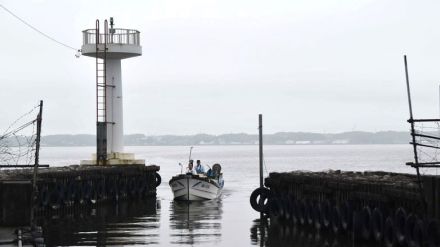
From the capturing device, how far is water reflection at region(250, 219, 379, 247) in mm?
26641

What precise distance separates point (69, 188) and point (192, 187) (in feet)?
27.8

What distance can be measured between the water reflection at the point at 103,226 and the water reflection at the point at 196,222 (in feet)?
2.78

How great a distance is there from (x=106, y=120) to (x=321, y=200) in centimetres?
2215

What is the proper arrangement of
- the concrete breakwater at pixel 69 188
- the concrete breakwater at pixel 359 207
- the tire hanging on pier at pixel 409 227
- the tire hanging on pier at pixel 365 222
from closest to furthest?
1. the concrete breakwater at pixel 359 207
2. the tire hanging on pier at pixel 409 227
3. the concrete breakwater at pixel 69 188
4. the tire hanging on pier at pixel 365 222

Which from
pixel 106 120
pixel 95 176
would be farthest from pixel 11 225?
pixel 106 120

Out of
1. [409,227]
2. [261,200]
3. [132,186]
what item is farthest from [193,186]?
[409,227]

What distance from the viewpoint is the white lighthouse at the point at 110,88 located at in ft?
161

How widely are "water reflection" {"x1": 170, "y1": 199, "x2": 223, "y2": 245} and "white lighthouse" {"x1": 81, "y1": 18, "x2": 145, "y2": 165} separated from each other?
525 cm

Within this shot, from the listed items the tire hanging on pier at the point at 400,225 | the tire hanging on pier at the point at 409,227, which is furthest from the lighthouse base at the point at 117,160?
the tire hanging on pier at the point at 409,227

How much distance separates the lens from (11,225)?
22.1 m

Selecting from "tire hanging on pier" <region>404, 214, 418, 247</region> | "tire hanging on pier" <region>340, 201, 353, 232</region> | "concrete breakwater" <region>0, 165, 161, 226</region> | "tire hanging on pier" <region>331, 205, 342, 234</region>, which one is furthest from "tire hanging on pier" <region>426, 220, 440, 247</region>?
"concrete breakwater" <region>0, 165, 161, 226</region>

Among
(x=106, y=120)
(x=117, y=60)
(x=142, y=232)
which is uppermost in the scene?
(x=117, y=60)

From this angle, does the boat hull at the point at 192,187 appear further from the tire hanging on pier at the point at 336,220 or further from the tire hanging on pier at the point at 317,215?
the tire hanging on pier at the point at 336,220

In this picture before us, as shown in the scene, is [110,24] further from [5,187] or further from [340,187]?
[5,187]
